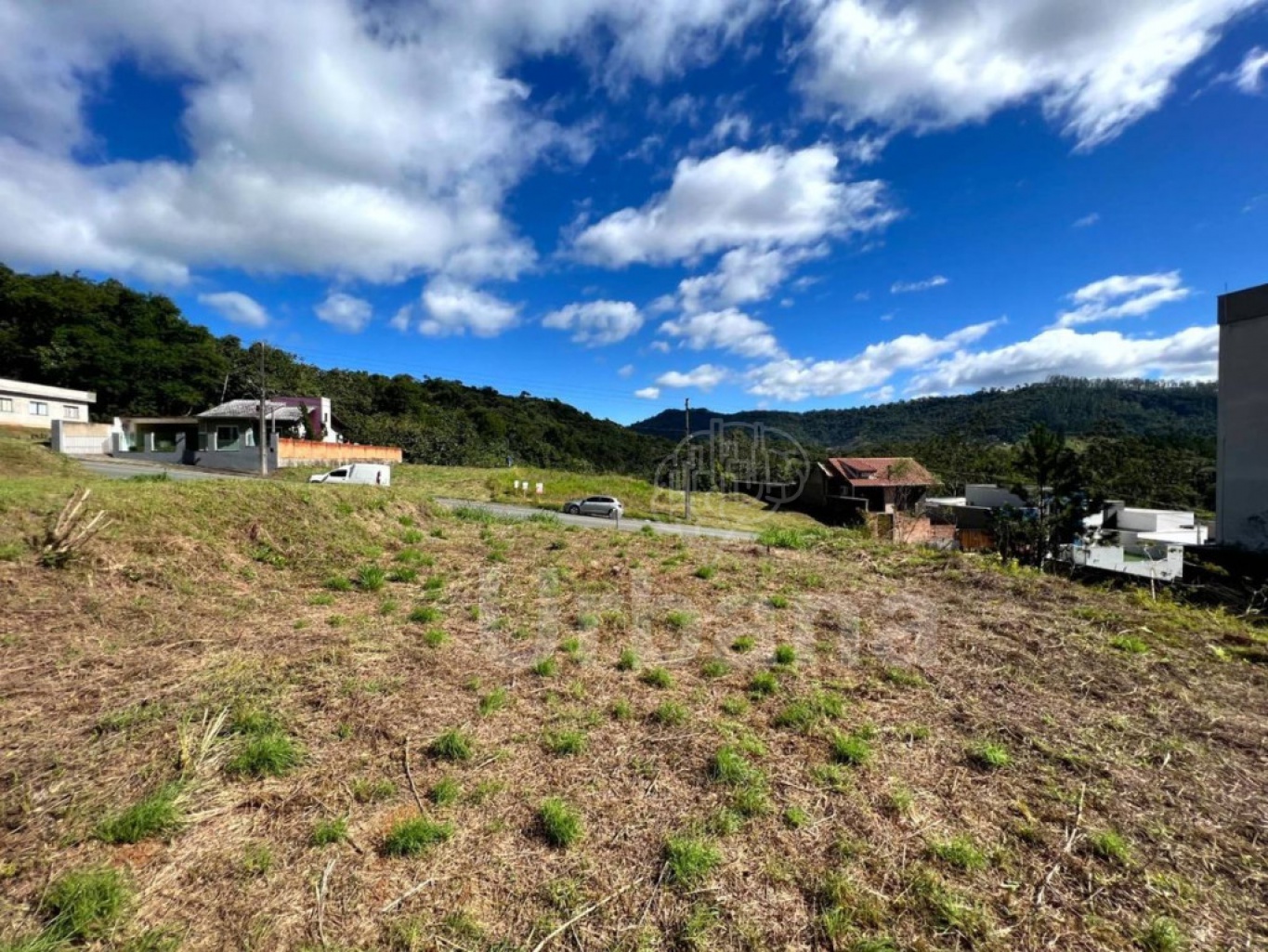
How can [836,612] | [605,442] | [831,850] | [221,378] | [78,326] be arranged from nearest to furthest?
1. [831,850]
2. [836,612]
3. [78,326]
4. [221,378]
5. [605,442]

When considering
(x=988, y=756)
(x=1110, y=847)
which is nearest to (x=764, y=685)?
(x=988, y=756)

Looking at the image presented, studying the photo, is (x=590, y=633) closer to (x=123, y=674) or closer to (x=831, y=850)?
(x=831, y=850)

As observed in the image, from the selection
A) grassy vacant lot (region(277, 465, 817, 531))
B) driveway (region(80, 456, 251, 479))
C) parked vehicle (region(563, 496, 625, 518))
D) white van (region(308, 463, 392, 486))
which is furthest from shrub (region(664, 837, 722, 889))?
driveway (region(80, 456, 251, 479))

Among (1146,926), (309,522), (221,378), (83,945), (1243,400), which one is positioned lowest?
(1146,926)

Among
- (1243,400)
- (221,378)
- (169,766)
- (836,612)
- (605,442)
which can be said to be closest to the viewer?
(169,766)

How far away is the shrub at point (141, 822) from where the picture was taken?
251 centimetres

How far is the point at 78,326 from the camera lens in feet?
120

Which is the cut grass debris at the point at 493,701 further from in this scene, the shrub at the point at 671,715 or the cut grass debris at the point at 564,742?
the shrub at the point at 671,715

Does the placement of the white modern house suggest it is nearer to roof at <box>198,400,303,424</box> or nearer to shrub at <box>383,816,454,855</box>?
roof at <box>198,400,303,424</box>

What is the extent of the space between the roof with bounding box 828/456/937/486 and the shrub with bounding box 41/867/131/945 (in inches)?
1527

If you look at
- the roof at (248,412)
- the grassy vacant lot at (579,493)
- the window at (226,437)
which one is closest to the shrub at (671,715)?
the grassy vacant lot at (579,493)

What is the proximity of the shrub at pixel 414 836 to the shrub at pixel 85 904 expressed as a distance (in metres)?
1.04

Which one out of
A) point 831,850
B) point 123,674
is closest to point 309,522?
point 123,674

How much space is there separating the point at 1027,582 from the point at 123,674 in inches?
398
